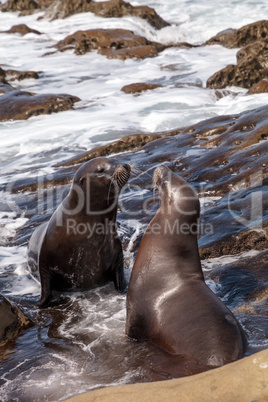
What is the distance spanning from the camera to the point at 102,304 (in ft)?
21.8

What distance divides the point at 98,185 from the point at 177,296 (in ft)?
6.01

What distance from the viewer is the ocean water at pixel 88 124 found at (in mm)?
5219

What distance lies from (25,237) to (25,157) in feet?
20.3

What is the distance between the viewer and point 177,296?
17.4 ft

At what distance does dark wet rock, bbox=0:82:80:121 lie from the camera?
60.8ft

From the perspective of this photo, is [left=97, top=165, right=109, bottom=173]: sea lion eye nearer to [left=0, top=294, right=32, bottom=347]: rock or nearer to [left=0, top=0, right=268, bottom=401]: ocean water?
[left=0, top=0, right=268, bottom=401]: ocean water

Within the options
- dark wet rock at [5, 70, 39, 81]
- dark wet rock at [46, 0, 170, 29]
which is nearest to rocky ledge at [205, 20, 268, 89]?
dark wet rock at [5, 70, 39, 81]

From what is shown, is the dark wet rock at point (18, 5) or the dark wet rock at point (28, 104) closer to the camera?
the dark wet rock at point (28, 104)

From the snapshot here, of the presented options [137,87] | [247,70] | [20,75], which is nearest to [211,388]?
[247,70]

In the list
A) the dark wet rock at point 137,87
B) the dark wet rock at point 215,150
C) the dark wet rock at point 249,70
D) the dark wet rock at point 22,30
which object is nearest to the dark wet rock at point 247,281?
the dark wet rock at point 215,150

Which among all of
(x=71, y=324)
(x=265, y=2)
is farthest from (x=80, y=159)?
(x=265, y=2)

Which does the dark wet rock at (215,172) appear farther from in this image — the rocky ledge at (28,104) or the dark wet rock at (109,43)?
the dark wet rock at (109,43)

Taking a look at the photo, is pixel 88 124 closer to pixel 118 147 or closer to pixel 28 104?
pixel 28 104

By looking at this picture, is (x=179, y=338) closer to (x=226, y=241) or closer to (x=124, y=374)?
(x=124, y=374)
